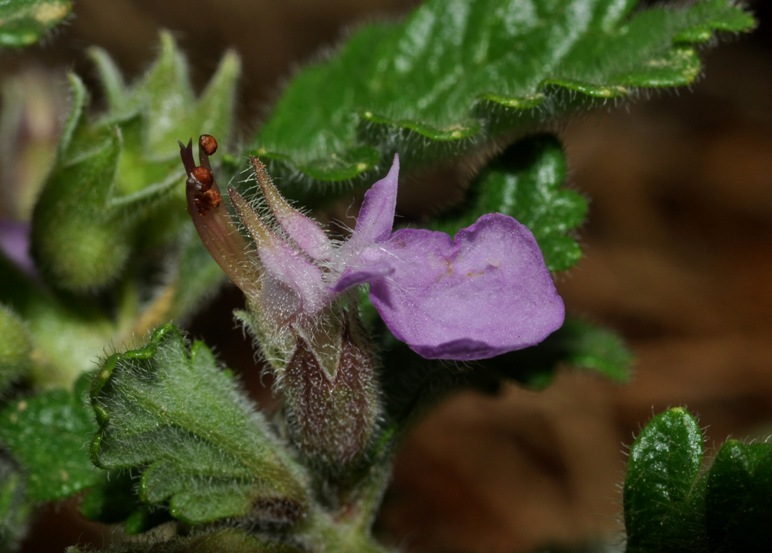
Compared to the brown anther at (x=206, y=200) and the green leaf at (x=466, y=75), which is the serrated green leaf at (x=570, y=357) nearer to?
the green leaf at (x=466, y=75)

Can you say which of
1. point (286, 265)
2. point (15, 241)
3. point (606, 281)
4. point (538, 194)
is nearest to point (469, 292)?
point (286, 265)

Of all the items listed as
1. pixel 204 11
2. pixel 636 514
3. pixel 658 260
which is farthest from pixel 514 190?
pixel 204 11

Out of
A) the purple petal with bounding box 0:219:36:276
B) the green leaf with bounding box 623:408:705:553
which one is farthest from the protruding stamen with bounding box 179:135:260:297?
the purple petal with bounding box 0:219:36:276

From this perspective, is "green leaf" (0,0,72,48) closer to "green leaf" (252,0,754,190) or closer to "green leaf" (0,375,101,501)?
"green leaf" (252,0,754,190)

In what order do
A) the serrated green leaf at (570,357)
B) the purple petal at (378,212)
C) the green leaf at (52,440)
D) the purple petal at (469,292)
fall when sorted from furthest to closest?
the serrated green leaf at (570,357)
the green leaf at (52,440)
the purple petal at (378,212)
the purple petal at (469,292)

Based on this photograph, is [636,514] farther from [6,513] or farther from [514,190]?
[6,513]

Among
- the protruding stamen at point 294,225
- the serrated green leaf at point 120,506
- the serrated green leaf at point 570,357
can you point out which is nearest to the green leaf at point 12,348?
the serrated green leaf at point 120,506
